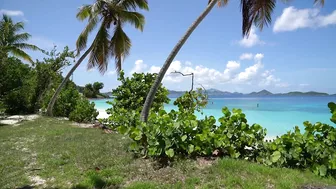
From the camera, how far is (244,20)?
6762 mm

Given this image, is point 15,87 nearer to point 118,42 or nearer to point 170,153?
point 118,42

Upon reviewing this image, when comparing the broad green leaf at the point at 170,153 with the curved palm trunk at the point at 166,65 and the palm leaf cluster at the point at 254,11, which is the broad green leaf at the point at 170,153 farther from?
the palm leaf cluster at the point at 254,11

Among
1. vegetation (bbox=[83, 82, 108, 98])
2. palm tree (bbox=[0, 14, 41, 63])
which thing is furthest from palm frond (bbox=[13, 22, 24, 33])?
vegetation (bbox=[83, 82, 108, 98])

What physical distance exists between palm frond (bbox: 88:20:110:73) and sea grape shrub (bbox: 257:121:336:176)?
1032 centimetres

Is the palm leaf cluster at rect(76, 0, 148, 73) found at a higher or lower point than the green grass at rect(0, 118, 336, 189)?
higher

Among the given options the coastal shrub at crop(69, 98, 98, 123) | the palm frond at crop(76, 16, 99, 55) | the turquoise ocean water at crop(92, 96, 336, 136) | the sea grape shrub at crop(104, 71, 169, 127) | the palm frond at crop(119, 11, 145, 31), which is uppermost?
the palm frond at crop(119, 11, 145, 31)

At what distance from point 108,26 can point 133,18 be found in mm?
1372

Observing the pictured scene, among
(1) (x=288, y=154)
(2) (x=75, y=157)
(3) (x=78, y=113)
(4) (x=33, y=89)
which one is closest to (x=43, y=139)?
(2) (x=75, y=157)

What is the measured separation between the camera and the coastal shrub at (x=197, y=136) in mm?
4402

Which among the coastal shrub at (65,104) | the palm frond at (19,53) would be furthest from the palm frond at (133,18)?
the palm frond at (19,53)

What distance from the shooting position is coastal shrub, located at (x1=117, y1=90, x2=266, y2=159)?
14.4 feet

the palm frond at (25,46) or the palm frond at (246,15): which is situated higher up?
the palm frond at (25,46)

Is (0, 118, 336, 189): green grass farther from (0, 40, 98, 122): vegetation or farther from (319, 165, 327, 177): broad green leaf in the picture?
(0, 40, 98, 122): vegetation

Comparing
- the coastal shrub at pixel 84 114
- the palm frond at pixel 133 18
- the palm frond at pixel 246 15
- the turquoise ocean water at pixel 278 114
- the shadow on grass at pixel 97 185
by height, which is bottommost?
the turquoise ocean water at pixel 278 114
